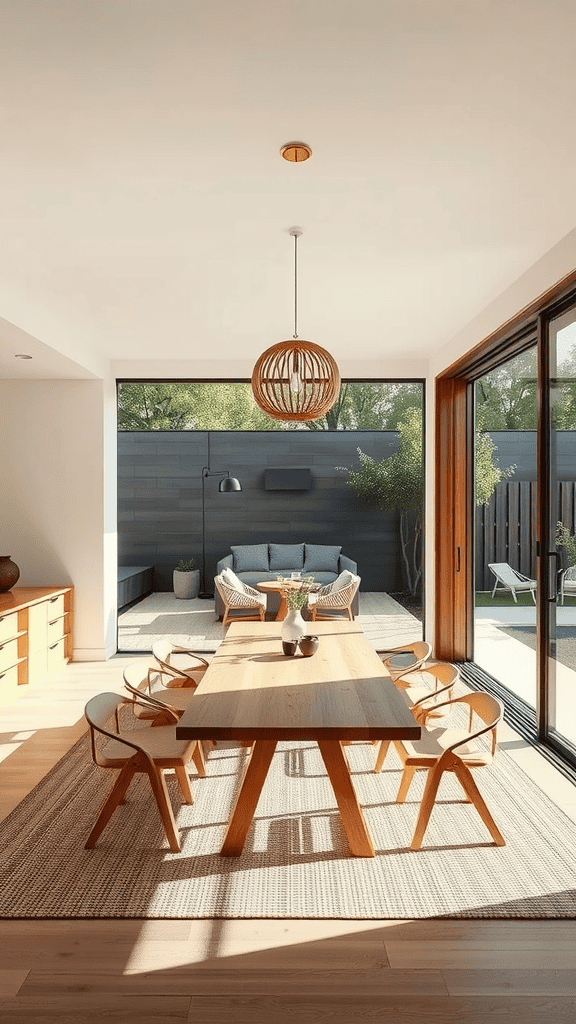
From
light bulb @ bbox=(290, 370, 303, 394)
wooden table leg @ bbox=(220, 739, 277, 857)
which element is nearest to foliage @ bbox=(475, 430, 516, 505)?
light bulb @ bbox=(290, 370, 303, 394)

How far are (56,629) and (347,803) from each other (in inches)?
151

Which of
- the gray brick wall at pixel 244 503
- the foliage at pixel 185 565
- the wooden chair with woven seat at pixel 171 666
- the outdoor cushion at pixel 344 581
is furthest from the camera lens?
the gray brick wall at pixel 244 503

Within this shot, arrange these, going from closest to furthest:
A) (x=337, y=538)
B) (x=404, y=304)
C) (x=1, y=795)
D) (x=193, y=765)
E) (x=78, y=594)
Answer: (x=1, y=795) < (x=193, y=765) < (x=404, y=304) < (x=78, y=594) < (x=337, y=538)

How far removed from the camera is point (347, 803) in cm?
274

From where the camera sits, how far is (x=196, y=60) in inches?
81.1

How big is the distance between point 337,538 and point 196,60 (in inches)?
356

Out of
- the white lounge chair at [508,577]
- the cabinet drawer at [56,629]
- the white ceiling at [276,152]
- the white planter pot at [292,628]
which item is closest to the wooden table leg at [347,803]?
the white planter pot at [292,628]

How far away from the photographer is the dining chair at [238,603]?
23.7 feet

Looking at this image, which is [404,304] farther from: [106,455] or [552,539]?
[106,455]

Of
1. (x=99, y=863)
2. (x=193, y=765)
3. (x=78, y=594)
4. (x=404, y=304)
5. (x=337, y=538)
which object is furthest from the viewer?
(x=337, y=538)

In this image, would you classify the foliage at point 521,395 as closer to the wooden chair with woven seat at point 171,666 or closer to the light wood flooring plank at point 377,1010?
the wooden chair with woven seat at point 171,666

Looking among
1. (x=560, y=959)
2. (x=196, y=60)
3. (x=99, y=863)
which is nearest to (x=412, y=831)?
(x=560, y=959)

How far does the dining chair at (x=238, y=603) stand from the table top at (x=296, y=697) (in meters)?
3.25

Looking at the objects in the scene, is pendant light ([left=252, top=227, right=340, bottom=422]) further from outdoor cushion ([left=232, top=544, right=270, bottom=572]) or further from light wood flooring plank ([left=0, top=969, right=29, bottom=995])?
outdoor cushion ([left=232, top=544, right=270, bottom=572])
